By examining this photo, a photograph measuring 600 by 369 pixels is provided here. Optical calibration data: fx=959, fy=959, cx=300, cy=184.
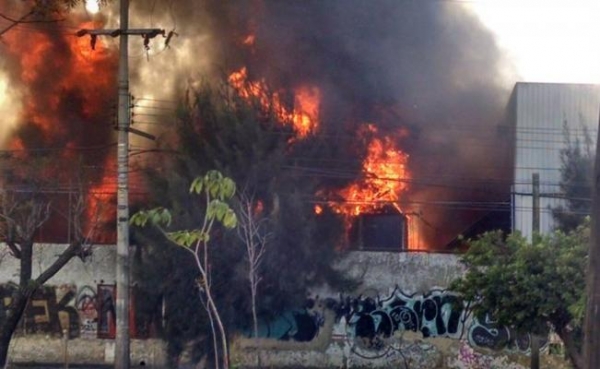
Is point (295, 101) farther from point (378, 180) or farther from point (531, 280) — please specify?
point (531, 280)

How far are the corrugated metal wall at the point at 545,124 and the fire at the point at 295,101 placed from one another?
8.33m

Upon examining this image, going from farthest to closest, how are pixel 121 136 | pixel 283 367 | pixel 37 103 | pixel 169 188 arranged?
pixel 37 103 < pixel 283 367 < pixel 169 188 < pixel 121 136

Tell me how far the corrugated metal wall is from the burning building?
1475 mm

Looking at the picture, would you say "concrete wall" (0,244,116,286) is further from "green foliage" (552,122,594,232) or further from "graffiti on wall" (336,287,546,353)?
"green foliage" (552,122,594,232)

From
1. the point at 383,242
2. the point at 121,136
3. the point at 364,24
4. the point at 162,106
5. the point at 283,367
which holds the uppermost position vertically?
the point at 364,24

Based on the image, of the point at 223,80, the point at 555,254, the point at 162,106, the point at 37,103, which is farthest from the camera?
the point at 37,103

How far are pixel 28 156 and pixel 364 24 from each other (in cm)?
1728

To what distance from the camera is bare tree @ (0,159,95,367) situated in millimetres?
29000

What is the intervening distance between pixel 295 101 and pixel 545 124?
33.0ft

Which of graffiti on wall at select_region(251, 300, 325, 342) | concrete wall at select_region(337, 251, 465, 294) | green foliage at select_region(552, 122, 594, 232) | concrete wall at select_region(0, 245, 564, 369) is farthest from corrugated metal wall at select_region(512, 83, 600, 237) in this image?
graffiti on wall at select_region(251, 300, 325, 342)

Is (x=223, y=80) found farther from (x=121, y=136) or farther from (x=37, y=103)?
(x=121, y=136)

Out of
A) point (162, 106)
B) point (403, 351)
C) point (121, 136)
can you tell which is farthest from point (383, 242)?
point (121, 136)

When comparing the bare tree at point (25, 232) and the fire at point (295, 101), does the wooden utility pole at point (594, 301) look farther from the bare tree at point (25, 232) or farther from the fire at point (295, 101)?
the fire at point (295, 101)

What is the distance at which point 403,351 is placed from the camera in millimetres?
32844
